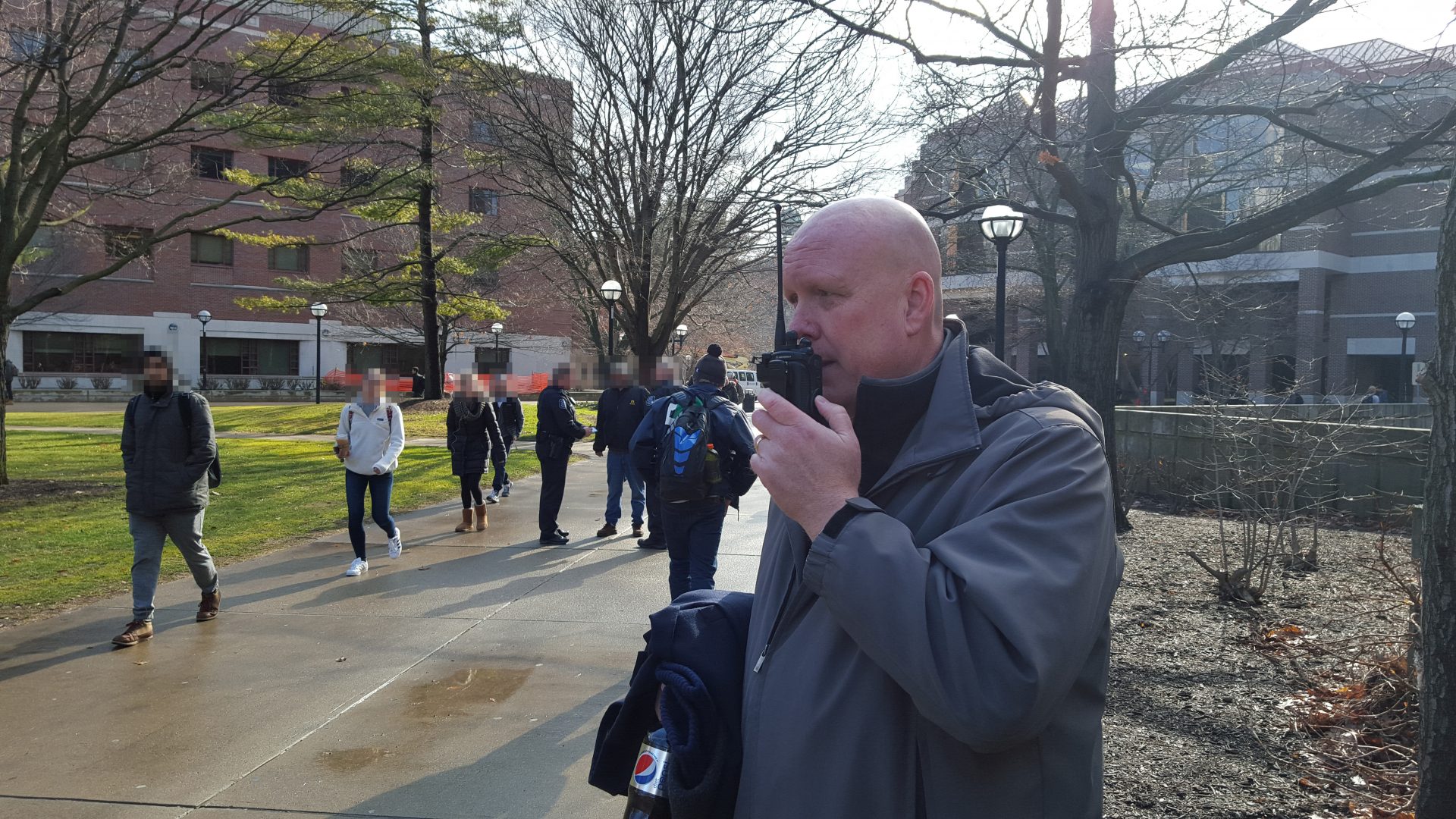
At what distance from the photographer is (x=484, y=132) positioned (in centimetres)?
2241

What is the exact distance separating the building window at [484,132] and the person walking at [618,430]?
12.1m

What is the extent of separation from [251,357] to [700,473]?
2096 inches

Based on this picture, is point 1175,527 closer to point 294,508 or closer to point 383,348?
point 294,508

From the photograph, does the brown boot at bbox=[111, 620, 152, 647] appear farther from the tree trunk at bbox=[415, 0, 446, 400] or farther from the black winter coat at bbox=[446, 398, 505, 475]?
the tree trunk at bbox=[415, 0, 446, 400]

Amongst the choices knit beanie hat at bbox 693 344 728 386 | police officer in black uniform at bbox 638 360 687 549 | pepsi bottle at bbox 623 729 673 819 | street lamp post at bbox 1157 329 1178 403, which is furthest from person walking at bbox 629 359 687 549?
street lamp post at bbox 1157 329 1178 403

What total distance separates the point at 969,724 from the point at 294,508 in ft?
40.4

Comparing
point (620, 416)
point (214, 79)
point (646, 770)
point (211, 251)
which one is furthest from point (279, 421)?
point (211, 251)

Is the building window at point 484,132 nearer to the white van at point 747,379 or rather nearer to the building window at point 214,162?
the white van at point 747,379

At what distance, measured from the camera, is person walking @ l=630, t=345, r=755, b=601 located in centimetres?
617

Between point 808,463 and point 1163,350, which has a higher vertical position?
point 1163,350

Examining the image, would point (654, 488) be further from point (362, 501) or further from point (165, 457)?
point (165, 457)

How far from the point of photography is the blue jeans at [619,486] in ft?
34.8

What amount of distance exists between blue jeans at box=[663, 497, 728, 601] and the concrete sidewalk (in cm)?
66

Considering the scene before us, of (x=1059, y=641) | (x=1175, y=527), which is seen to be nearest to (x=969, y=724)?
(x=1059, y=641)
